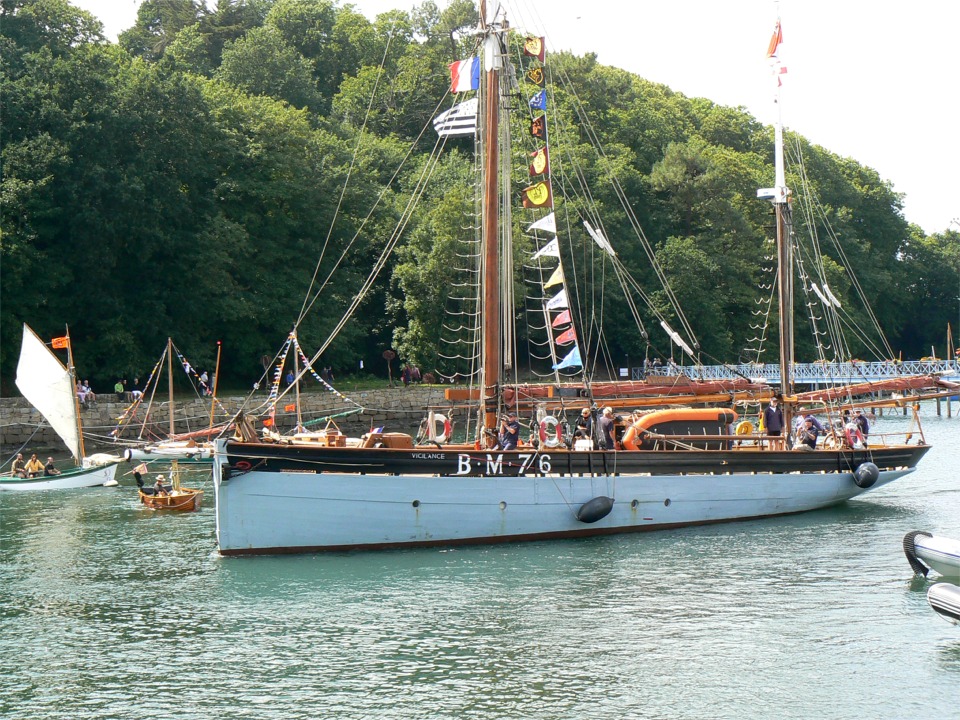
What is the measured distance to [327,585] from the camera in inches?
997

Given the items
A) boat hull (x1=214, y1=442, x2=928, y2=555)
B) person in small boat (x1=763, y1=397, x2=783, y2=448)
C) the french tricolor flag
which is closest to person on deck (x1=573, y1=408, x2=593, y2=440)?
boat hull (x1=214, y1=442, x2=928, y2=555)

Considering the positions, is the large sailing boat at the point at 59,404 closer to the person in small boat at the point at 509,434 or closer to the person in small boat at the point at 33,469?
the person in small boat at the point at 33,469

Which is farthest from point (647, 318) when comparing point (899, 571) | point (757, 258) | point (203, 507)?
point (899, 571)

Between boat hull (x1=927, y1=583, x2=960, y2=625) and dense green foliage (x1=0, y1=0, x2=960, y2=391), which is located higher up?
dense green foliage (x1=0, y1=0, x2=960, y2=391)

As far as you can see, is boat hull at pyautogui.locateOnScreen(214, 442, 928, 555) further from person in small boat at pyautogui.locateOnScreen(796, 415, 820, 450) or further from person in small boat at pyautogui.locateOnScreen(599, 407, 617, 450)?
person in small boat at pyautogui.locateOnScreen(796, 415, 820, 450)

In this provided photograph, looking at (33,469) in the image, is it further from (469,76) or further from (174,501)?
(469,76)

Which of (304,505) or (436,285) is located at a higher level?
(436,285)

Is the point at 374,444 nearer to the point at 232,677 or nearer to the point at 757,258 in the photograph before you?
the point at 232,677

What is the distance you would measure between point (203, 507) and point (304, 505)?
1227cm

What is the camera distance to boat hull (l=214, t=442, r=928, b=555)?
1068 inches

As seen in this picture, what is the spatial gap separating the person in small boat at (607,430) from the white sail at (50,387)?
76.8ft

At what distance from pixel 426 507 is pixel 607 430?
5.59 meters

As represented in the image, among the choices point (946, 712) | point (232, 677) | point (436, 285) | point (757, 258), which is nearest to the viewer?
point (946, 712)

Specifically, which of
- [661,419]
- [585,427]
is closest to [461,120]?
[585,427]
